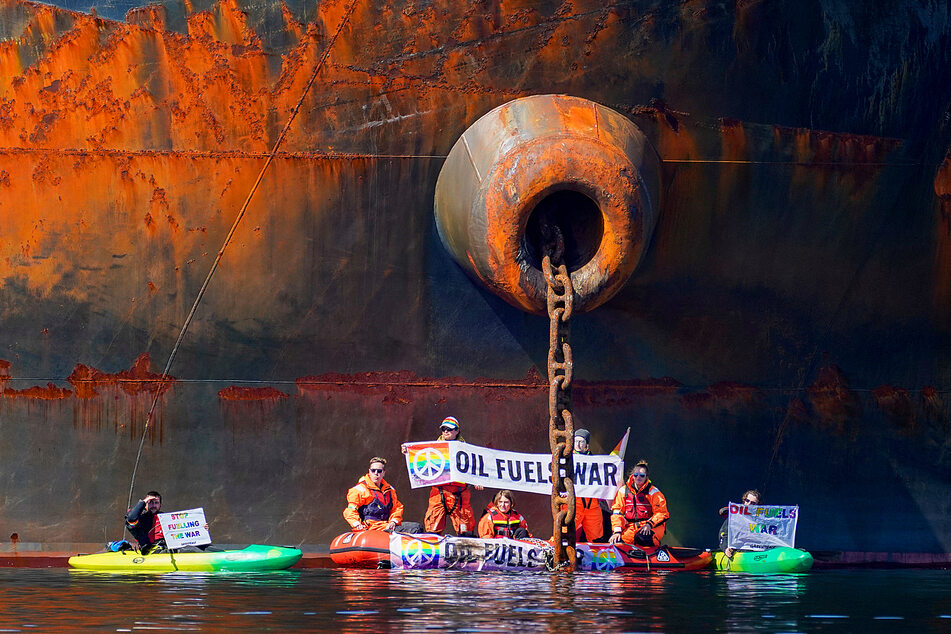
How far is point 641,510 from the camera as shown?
1030 cm

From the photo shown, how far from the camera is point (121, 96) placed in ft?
31.3

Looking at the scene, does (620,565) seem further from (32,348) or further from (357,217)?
(32,348)

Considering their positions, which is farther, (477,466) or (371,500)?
(371,500)

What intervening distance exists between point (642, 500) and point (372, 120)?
10.8ft

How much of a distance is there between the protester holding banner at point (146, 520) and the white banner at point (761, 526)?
3.95 metres

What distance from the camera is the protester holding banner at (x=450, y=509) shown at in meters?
10.4

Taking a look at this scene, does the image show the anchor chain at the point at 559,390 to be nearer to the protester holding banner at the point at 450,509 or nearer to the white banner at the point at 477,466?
the white banner at the point at 477,466

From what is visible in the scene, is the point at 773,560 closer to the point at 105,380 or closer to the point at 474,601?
the point at 474,601

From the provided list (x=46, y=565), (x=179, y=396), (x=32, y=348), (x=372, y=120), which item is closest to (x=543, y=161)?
(x=372, y=120)

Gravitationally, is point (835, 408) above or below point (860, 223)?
below

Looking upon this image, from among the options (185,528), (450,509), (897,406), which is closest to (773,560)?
(897,406)

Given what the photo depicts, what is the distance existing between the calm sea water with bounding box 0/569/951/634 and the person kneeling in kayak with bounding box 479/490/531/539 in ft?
1.83

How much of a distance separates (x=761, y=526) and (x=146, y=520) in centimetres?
423

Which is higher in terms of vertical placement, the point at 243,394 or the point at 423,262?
the point at 423,262
